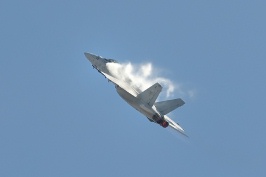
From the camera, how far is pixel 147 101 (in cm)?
6381

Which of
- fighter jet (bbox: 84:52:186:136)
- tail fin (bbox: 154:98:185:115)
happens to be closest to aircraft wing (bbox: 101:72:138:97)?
fighter jet (bbox: 84:52:186:136)

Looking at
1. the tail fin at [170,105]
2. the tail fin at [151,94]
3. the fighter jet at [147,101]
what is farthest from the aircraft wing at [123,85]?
the tail fin at [170,105]

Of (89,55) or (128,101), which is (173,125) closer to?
(128,101)

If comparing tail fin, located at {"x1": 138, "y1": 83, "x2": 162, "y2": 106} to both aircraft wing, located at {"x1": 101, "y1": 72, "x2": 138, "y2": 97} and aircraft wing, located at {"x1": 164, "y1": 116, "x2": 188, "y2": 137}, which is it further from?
aircraft wing, located at {"x1": 164, "y1": 116, "x2": 188, "y2": 137}

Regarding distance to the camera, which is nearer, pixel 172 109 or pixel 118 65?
pixel 172 109

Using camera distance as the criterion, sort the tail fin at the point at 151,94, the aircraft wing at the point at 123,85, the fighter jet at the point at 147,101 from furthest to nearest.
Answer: the aircraft wing at the point at 123,85
the fighter jet at the point at 147,101
the tail fin at the point at 151,94

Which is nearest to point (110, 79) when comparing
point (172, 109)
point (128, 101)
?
point (128, 101)

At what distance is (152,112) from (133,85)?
565 cm

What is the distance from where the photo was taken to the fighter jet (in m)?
63.7

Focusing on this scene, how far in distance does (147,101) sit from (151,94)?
88cm

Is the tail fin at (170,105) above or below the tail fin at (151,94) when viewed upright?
above

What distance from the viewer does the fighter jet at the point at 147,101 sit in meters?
63.7

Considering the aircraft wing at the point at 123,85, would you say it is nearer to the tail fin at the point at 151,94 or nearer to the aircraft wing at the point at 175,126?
the tail fin at the point at 151,94

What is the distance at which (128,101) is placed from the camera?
6500 centimetres
